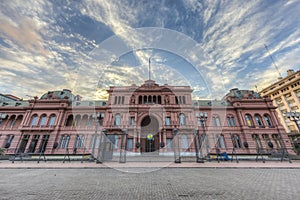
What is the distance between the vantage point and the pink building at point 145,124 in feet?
77.0

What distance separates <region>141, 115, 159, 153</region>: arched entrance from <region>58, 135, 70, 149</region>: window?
14899mm

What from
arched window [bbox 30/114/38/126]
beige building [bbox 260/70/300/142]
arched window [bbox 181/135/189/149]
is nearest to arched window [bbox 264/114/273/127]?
beige building [bbox 260/70/300/142]

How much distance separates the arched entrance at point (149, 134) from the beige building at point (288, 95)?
128ft

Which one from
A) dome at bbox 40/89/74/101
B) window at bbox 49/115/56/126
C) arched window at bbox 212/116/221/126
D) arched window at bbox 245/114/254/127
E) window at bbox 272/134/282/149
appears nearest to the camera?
window at bbox 272/134/282/149

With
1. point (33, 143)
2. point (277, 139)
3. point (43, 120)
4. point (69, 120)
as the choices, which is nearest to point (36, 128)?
point (43, 120)

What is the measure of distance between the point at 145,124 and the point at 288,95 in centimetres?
5472

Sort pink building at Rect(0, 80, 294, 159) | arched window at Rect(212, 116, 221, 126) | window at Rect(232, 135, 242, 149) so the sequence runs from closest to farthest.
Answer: pink building at Rect(0, 80, 294, 159) → window at Rect(232, 135, 242, 149) → arched window at Rect(212, 116, 221, 126)

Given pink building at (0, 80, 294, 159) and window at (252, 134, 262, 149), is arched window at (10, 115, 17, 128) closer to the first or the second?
pink building at (0, 80, 294, 159)

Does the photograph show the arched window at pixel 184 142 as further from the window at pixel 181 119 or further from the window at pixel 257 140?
the window at pixel 257 140

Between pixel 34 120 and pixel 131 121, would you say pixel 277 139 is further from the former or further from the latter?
pixel 34 120

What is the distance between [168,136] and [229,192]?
63.7 ft

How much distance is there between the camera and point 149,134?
78.6ft

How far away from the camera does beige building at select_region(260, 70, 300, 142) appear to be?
41422 millimetres

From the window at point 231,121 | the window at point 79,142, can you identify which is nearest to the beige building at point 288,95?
the window at point 231,121
